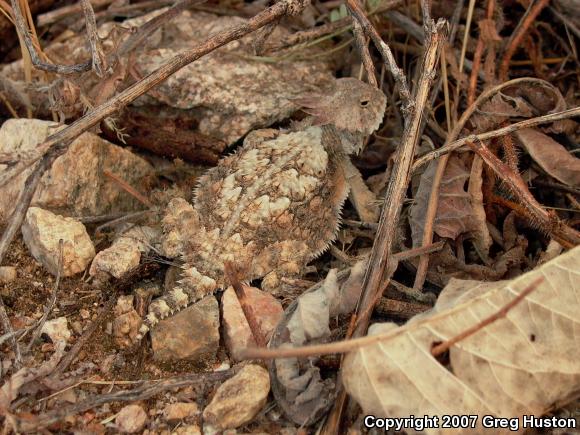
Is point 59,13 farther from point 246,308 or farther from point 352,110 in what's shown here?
point 246,308

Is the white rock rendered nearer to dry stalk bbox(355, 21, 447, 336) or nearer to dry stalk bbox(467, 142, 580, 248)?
dry stalk bbox(355, 21, 447, 336)

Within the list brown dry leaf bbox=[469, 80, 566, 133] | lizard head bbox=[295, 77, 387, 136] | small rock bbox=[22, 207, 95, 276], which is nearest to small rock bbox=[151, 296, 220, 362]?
small rock bbox=[22, 207, 95, 276]

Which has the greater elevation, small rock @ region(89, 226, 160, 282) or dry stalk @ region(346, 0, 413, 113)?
dry stalk @ region(346, 0, 413, 113)

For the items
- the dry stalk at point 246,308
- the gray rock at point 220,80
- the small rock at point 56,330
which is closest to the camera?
the dry stalk at point 246,308

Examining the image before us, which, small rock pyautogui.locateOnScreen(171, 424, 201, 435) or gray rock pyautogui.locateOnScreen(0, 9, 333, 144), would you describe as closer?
small rock pyautogui.locateOnScreen(171, 424, 201, 435)

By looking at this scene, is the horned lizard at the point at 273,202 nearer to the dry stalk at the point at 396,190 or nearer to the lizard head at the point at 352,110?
the lizard head at the point at 352,110

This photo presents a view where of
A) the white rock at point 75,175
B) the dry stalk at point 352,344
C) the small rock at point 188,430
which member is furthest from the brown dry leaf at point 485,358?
the white rock at point 75,175

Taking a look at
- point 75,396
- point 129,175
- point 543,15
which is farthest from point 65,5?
point 543,15
